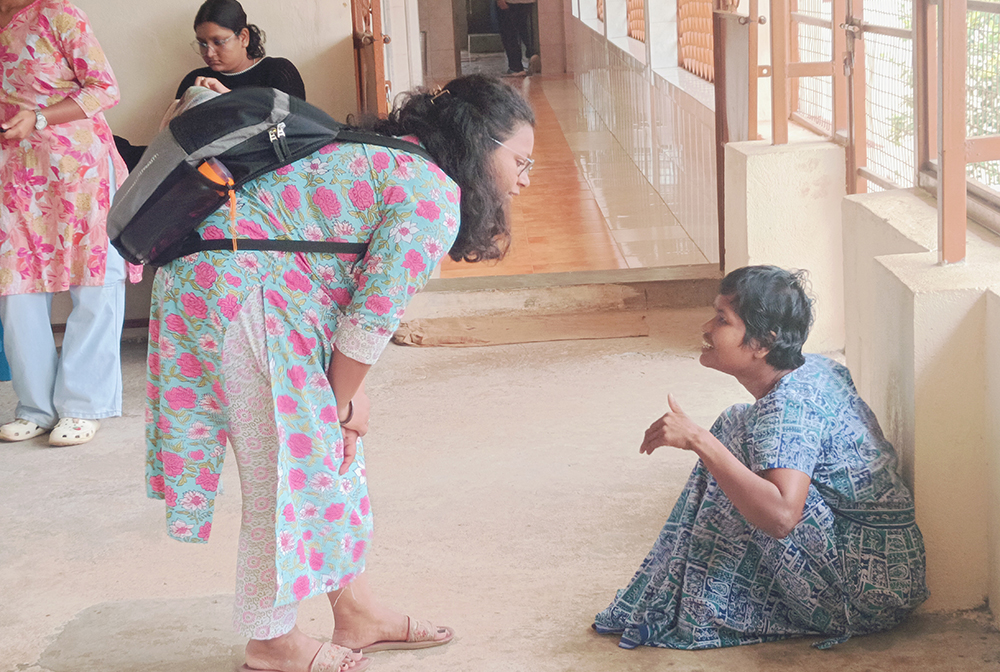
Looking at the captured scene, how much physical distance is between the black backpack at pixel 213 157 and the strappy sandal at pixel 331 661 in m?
0.83

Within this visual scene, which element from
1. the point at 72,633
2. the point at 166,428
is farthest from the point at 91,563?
the point at 166,428

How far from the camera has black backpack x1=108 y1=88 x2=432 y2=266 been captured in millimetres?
1794

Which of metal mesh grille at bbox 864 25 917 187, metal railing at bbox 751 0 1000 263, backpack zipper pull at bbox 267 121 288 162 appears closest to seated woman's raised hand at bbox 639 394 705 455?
metal railing at bbox 751 0 1000 263

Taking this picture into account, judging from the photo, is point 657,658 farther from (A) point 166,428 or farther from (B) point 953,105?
(B) point 953,105

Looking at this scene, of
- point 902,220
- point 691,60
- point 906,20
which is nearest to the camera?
point 902,220

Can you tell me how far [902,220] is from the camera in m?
2.70

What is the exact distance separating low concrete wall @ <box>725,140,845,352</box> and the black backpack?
2441mm

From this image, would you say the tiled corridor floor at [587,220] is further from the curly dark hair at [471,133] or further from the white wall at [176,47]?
the curly dark hair at [471,133]

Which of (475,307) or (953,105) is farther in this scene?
(475,307)

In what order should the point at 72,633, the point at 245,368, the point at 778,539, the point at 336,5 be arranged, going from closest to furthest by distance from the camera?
1. the point at 245,368
2. the point at 778,539
3. the point at 72,633
4. the point at 336,5

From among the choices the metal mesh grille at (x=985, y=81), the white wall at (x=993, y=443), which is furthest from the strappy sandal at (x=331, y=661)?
the metal mesh grille at (x=985, y=81)

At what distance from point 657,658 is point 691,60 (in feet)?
19.6

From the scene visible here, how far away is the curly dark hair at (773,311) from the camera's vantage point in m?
2.14

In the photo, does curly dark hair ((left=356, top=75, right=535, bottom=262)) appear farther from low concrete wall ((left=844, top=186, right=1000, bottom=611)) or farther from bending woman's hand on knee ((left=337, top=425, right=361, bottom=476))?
low concrete wall ((left=844, top=186, right=1000, bottom=611))
